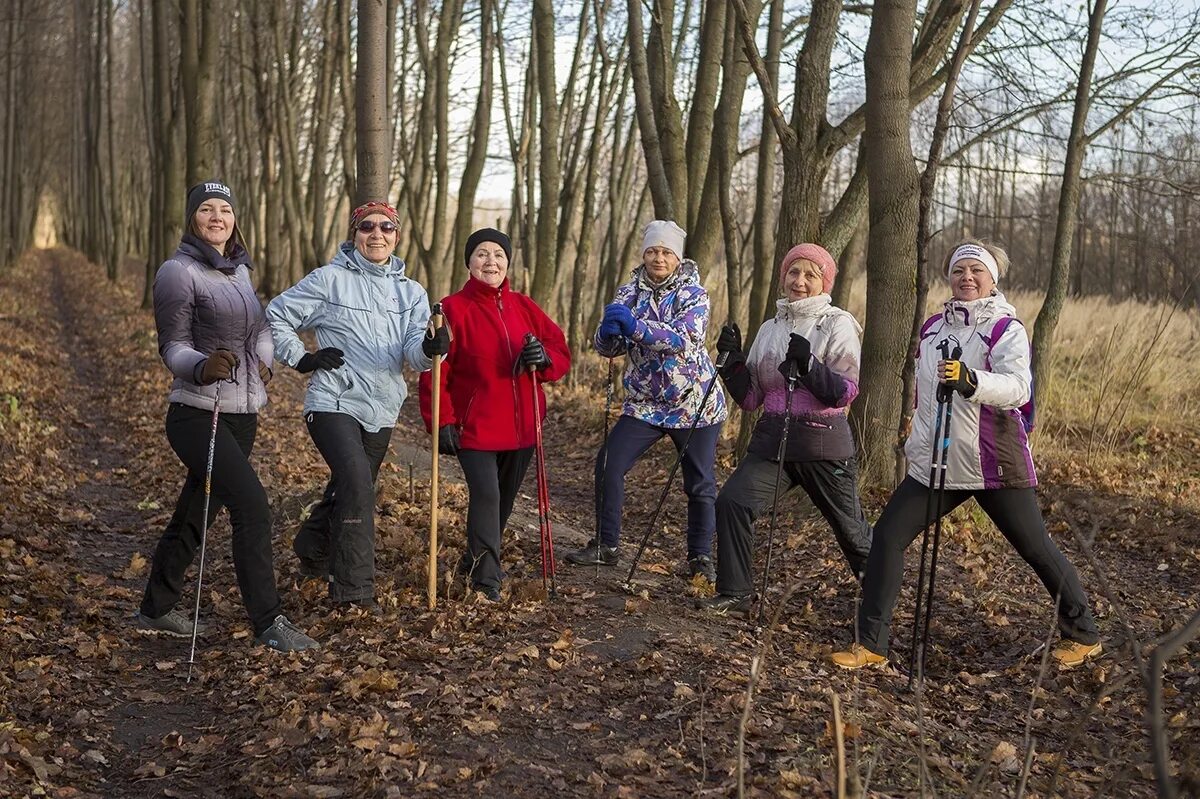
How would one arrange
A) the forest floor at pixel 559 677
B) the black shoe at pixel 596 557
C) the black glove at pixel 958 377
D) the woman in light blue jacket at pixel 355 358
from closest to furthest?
the forest floor at pixel 559 677 < the black glove at pixel 958 377 < the woman in light blue jacket at pixel 355 358 < the black shoe at pixel 596 557

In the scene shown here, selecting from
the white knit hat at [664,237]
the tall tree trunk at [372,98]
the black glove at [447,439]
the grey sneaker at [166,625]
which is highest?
the tall tree trunk at [372,98]

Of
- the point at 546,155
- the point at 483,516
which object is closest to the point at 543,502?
the point at 483,516

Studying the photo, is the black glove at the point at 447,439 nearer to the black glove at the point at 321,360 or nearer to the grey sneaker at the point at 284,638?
the black glove at the point at 321,360

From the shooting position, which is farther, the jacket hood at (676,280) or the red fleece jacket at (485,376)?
the jacket hood at (676,280)

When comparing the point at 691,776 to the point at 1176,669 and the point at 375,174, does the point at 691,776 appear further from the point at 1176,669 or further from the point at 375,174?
the point at 375,174

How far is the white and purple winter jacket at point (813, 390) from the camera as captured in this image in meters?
5.97

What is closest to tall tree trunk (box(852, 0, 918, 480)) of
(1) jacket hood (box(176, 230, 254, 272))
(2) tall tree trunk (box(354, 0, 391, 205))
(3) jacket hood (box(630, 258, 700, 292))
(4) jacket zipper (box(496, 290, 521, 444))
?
(3) jacket hood (box(630, 258, 700, 292))

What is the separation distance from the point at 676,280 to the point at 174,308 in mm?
2868

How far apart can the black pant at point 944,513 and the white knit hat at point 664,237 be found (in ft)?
6.68

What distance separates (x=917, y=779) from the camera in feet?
13.6

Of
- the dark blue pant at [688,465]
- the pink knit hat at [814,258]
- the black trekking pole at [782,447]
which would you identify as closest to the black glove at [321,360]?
the dark blue pant at [688,465]

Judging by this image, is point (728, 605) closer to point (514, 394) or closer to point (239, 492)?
point (514, 394)

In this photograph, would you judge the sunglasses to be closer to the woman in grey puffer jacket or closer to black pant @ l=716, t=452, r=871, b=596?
the woman in grey puffer jacket

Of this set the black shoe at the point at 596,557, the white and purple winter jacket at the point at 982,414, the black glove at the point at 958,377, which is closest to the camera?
the black glove at the point at 958,377
